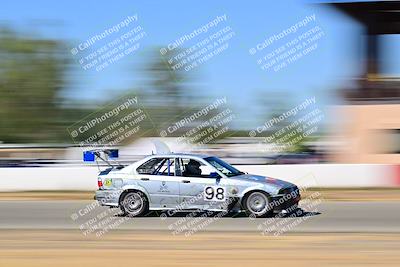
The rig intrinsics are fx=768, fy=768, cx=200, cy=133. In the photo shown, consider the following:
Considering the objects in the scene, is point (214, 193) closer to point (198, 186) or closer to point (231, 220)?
point (198, 186)

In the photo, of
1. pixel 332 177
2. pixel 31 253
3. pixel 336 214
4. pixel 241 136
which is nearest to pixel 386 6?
pixel 332 177

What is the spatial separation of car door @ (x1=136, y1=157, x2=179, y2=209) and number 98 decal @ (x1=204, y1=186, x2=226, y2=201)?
1.86 ft

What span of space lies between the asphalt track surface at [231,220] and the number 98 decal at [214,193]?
14.7 inches

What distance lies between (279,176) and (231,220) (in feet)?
31.6

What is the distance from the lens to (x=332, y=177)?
2319 centimetres

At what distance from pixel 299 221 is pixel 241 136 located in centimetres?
5058

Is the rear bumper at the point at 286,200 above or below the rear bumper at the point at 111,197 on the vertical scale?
below

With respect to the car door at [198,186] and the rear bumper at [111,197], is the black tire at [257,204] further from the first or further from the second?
the rear bumper at [111,197]

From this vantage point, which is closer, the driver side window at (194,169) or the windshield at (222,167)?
the driver side window at (194,169)

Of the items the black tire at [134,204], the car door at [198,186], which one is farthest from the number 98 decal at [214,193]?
the black tire at [134,204]

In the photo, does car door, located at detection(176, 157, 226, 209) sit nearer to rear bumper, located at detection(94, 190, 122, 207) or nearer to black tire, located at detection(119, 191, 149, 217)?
black tire, located at detection(119, 191, 149, 217)

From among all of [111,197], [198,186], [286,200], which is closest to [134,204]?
[111,197]

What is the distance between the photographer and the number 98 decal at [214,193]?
13641mm

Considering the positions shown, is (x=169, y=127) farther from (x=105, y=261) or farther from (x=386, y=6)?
(x=105, y=261)
